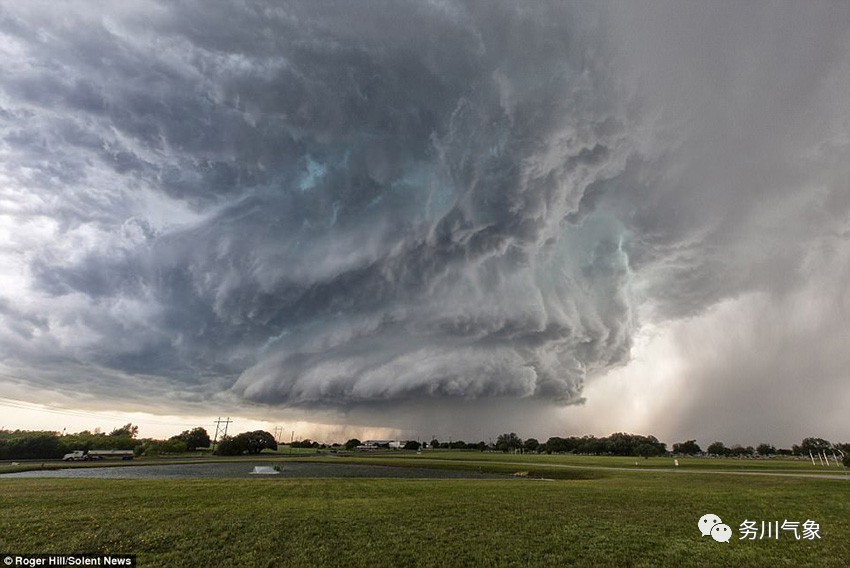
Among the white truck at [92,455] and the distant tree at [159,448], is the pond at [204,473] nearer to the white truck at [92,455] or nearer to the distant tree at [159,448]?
the white truck at [92,455]

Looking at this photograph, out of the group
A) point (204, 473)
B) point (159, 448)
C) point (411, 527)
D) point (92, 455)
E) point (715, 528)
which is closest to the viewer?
point (411, 527)

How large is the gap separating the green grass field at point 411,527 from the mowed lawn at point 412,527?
9 centimetres

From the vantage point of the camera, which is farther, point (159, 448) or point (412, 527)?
point (159, 448)

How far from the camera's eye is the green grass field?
21.0 metres

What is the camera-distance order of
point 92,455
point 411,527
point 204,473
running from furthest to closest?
point 92,455
point 204,473
point 411,527

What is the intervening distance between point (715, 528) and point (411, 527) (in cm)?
1986

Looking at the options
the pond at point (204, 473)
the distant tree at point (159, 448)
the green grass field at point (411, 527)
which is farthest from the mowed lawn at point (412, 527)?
the distant tree at point (159, 448)

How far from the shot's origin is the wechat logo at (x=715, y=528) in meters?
25.6

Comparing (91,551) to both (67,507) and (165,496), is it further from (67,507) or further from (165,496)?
(165,496)

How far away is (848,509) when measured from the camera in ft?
109

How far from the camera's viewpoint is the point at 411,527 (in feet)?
87.4

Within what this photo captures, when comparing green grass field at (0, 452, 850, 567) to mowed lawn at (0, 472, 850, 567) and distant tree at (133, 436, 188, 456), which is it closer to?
mowed lawn at (0, 472, 850, 567)

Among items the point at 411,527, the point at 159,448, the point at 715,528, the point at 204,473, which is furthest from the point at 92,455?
the point at 715,528

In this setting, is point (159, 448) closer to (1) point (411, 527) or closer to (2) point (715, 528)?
(1) point (411, 527)
